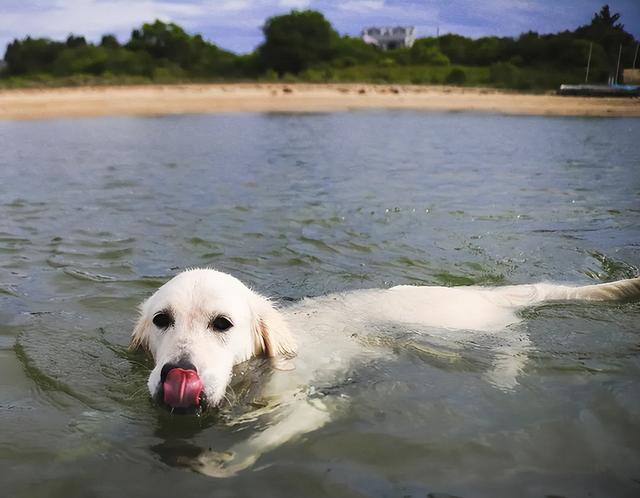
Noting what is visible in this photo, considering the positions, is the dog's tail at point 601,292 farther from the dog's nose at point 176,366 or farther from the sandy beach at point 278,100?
the sandy beach at point 278,100

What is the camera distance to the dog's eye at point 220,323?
168 inches

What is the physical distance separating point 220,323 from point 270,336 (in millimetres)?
426

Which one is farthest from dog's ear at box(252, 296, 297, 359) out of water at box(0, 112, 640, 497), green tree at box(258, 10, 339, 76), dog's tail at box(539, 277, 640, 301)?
green tree at box(258, 10, 339, 76)

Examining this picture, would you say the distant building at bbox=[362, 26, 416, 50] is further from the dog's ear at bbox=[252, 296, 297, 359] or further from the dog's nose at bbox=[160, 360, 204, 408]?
the dog's nose at bbox=[160, 360, 204, 408]

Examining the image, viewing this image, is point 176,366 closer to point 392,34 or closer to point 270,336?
point 270,336

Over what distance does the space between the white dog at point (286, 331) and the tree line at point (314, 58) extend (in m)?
35.0

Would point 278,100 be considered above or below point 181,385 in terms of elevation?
above

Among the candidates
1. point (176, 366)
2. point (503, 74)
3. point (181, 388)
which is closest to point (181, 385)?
point (181, 388)

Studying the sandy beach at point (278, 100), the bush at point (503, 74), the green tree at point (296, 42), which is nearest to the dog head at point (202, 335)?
the sandy beach at point (278, 100)

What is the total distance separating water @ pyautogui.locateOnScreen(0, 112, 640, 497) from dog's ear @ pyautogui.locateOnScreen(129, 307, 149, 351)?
0.14 meters

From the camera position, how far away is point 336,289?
22.9 ft

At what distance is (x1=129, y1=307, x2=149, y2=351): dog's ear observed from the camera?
15.1 feet

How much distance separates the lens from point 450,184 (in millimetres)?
13438

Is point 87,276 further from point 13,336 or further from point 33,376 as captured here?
point 33,376
